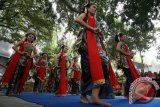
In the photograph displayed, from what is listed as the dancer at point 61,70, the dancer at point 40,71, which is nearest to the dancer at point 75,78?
the dancer at point 40,71

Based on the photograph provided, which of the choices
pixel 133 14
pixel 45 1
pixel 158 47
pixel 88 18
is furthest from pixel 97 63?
pixel 158 47

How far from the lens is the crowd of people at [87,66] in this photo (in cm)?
443

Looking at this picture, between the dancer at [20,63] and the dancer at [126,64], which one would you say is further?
the dancer at [20,63]

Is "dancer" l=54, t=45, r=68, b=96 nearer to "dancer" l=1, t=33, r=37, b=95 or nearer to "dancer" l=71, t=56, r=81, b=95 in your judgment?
"dancer" l=1, t=33, r=37, b=95

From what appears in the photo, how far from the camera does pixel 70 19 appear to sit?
472 inches

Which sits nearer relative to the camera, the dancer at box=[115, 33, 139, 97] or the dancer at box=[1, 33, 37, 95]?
the dancer at box=[115, 33, 139, 97]

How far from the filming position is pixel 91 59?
441 cm

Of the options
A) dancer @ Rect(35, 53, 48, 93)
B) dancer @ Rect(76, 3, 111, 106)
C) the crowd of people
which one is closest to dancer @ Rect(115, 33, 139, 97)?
the crowd of people

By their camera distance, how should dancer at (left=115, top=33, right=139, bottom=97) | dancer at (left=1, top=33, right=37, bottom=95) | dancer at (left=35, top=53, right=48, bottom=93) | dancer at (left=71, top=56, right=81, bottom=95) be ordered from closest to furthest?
dancer at (left=115, top=33, right=139, bottom=97) → dancer at (left=1, top=33, right=37, bottom=95) → dancer at (left=35, top=53, right=48, bottom=93) → dancer at (left=71, top=56, right=81, bottom=95)

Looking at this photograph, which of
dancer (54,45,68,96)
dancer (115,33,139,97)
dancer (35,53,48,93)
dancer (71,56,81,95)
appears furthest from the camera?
dancer (71,56,81,95)

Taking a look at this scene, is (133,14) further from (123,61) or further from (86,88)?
(86,88)

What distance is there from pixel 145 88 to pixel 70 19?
8159 mm

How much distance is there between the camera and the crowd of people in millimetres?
4426

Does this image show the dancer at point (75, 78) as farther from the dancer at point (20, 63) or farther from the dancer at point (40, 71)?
the dancer at point (20, 63)
